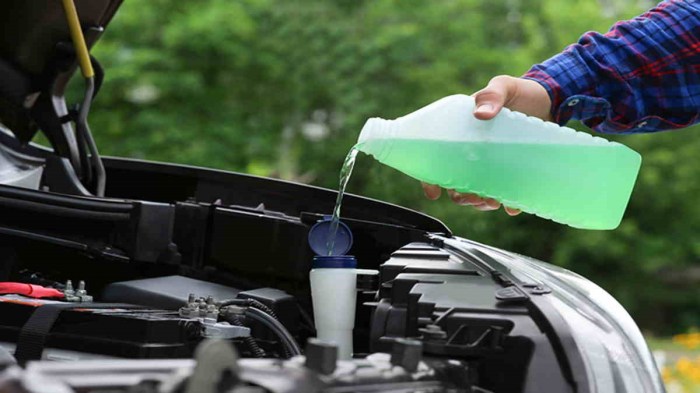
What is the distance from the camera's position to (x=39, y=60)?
2758mm

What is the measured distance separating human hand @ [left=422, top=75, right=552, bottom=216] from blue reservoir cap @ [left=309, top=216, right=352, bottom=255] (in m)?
0.24

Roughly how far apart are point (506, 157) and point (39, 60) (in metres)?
1.32

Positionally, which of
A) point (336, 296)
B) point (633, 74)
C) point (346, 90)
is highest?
point (346, 90)

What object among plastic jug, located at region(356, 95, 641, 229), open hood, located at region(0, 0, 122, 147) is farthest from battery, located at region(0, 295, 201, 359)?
open hood, located at region(0, 0, 122, 147)

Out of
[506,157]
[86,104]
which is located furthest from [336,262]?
[86,104]

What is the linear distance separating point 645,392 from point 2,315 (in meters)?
1.22

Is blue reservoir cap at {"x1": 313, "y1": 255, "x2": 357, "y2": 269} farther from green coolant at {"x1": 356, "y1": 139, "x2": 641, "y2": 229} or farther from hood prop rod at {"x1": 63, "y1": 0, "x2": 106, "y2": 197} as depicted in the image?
hood prop rod at {"x1": 63, "y1": 0, "x2": 106, "y2": 197}

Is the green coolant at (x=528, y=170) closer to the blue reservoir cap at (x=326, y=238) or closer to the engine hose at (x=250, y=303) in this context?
the blue reservoir cap at (x=326, y=238)

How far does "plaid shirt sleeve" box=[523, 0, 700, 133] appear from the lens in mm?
2445

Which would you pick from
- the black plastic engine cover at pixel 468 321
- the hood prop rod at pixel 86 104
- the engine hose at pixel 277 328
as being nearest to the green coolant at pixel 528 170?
the black plastic engine cover at pixel 468 321

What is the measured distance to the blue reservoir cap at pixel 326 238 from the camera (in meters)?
2.20

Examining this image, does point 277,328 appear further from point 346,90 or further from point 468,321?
point 346,90

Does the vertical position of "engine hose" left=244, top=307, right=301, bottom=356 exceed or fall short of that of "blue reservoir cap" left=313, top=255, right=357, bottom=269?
it falls short

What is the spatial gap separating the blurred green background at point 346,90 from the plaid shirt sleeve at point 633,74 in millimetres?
11422
